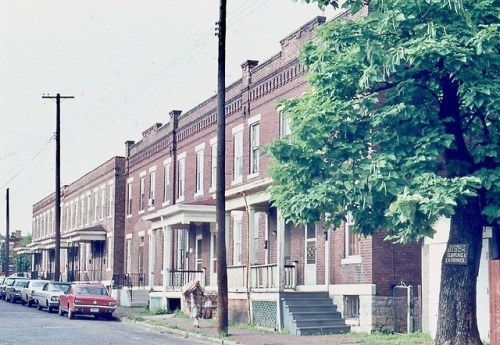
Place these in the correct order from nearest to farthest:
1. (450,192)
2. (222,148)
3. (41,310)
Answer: (450,192)
(222,148)
(41,310)

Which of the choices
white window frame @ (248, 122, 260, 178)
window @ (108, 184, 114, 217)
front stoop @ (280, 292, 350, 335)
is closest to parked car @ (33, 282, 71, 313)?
white window frame @ (248, 122, 260, 178)

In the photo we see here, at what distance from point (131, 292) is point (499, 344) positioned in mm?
29102

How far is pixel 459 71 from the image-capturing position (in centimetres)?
1647

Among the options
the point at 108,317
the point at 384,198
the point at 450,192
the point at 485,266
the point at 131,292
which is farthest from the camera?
the point at 131,292

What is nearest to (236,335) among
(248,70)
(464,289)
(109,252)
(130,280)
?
(464,289)

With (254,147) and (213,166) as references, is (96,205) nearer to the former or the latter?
(213,166)

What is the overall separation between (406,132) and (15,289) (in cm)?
3723

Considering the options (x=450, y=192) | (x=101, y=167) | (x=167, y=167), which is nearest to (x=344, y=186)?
(x=450, y=192)

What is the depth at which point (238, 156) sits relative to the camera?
3441 cm

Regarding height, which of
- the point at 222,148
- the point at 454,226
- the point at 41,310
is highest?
the point at 222,148

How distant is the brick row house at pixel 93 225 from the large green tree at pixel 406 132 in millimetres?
35190

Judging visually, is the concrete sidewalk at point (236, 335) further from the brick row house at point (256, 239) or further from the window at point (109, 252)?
the window at point (109, 252)

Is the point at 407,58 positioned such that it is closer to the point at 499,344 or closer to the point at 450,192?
the point at 450,192

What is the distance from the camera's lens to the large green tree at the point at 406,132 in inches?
636
